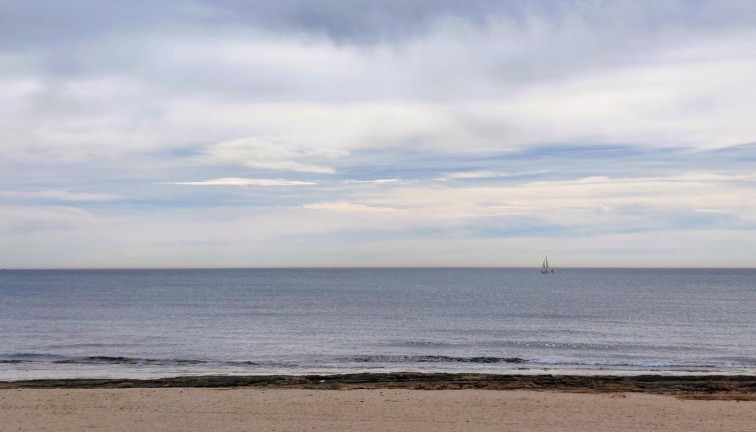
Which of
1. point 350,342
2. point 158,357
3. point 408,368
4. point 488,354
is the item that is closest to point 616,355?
point 488,354

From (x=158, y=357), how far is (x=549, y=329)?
27805 millimetres

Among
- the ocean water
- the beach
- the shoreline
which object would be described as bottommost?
the ocean water

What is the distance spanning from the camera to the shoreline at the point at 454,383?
22.1m

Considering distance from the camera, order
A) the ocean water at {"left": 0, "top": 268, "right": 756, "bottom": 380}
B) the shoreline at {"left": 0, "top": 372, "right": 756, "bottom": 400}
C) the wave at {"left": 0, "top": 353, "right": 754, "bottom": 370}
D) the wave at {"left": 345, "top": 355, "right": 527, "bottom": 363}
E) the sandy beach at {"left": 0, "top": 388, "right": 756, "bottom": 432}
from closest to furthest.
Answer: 1. the sandy beach at {"left": 0, "top": 388, "right": 756, "bottom": 432}
2. the shoreline at {"left": 0, "top": 372, "right": 756, "bottom": 400}
3. the ocean water at {"left": 0, "top": 268, "right": 756, "bottom": 380}
4. the wave at {"left": 0, "top": 353, "right": 754, "bottom": 370}
5. the wave at {"left": 345, "top": 355, "right": 527, "bottom": 363}

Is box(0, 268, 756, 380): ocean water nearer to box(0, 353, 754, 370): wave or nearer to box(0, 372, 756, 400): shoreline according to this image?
box(0, 353, 754, 370): wave

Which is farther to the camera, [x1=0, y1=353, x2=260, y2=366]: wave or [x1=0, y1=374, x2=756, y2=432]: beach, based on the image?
[x1=0, y1=353, x2=260, y2=366]: wave

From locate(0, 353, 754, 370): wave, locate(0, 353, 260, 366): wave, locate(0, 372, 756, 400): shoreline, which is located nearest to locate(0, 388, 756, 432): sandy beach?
locate(0, 372, 756, 400): shoreline

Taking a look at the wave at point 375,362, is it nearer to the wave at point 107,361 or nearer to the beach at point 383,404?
the wave at point 107,361

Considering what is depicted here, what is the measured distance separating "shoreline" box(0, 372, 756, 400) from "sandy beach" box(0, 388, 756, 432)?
4.35ft

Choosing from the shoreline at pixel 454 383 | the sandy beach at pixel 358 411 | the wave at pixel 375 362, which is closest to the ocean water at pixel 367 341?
the wave at pixel 375 362

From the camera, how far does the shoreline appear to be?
22.1 metres

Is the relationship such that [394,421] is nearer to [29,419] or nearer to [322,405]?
[322,405]

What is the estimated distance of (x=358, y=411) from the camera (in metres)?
17.7

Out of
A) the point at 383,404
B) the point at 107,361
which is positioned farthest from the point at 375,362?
the point at 107,361
